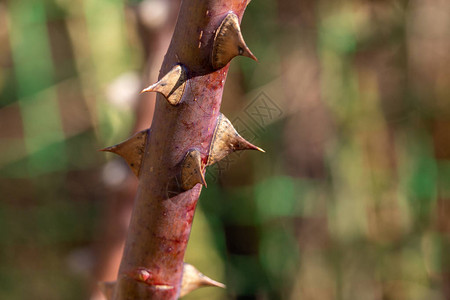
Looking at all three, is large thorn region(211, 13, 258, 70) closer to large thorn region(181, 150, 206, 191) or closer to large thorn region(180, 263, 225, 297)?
large thorn region(181, 150, 206, 191)

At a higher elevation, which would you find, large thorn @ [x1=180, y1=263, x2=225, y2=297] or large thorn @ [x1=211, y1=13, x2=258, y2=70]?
large thorn @ [x1=211, y1=13, x2=258, y2=70]

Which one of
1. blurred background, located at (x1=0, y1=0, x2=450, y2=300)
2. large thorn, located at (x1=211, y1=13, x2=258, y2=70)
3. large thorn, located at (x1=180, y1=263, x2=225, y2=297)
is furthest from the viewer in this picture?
blurred background, located at (x1=0, y1=0, x2=450, y2=300)

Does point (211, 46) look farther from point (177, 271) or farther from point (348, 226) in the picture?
point (348, 226)

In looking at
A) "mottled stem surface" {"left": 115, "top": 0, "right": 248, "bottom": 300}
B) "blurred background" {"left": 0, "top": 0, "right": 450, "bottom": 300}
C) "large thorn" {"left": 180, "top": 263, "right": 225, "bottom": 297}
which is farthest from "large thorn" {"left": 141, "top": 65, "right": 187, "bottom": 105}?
"blurred background" {"left": 0, "top": 0, "right": 450, "bottom": 300}

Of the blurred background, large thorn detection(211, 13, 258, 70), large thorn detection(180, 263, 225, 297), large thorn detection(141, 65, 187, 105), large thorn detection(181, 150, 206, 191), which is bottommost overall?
the blurred background

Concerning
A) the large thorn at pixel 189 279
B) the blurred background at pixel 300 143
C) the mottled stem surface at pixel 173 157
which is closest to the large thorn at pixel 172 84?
the mottled stem surface at pixel 173 157

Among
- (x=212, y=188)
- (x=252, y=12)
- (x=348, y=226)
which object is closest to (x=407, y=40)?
(x=252, y=12)

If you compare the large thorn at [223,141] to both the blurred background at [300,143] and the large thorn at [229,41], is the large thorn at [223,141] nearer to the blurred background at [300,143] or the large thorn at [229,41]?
the large thorn at [229,41]

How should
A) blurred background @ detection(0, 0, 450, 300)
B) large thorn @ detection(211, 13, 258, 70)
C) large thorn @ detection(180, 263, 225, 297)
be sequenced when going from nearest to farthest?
large thorn @ detection(211, 13, 258, 70) → large thorn @ detection(180, 263, 225, 297) → blurred background @ detection(0, 0, 450, 300)
